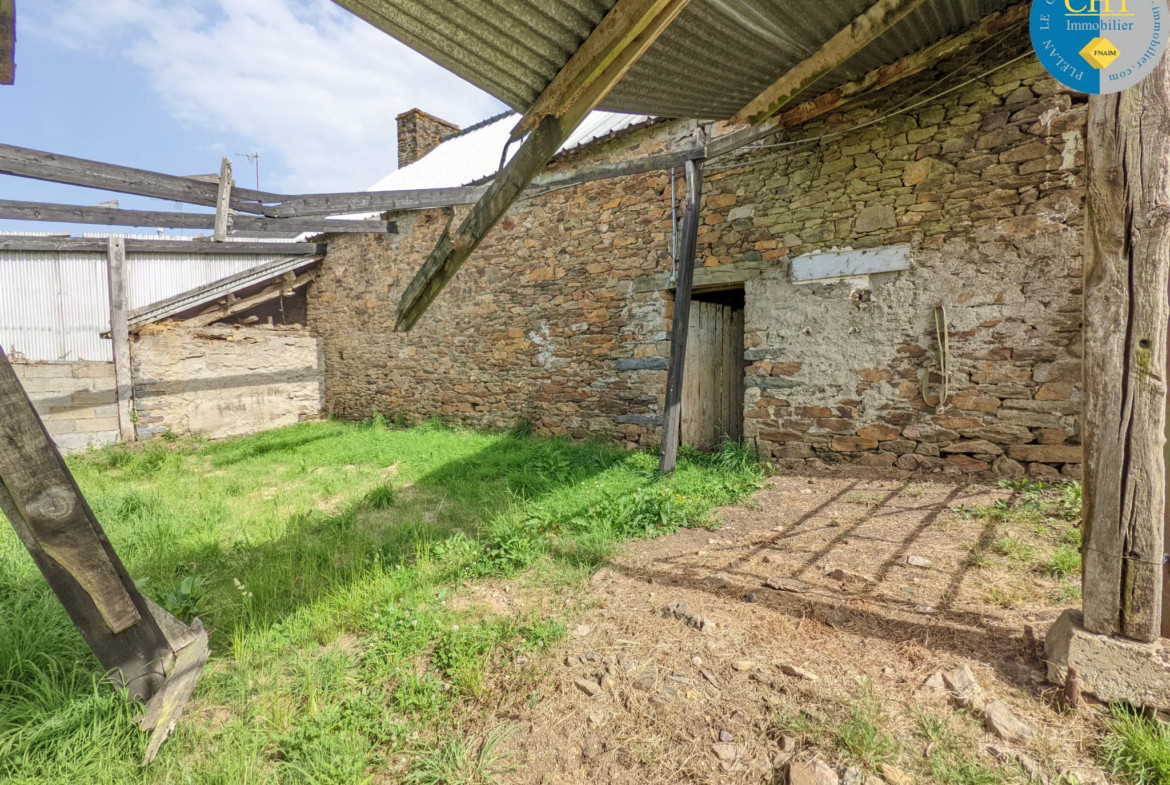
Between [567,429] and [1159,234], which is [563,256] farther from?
[1159,234]

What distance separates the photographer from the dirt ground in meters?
1.75

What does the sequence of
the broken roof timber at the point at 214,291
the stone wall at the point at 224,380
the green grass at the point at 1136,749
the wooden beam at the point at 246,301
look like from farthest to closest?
the wooden beam at the point at 246,301
the stone wall at the point at 224,380
the broken roof timber at the point at 214,291
the green grass at the point at 1136,749

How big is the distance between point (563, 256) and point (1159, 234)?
230 inches

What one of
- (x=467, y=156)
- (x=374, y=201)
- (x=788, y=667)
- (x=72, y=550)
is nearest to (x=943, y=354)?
(x=788, y=667)

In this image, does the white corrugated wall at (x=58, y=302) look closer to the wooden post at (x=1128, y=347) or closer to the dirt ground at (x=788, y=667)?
the dirt ground at (x=788, y=667)

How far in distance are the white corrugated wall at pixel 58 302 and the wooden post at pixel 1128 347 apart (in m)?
11.4

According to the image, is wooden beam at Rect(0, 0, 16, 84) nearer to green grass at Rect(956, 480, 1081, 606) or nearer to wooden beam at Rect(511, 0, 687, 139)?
wooden beam at Rect(511, 0, 687, 139)

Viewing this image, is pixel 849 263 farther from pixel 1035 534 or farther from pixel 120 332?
pixel 120 332

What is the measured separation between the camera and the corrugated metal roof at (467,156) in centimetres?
714

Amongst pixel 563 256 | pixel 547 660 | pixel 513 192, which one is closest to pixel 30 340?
pixel 563 256

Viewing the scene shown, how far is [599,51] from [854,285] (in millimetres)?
3500

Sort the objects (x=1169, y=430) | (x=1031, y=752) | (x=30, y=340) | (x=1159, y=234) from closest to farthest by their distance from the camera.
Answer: (x=1031, y=752)
(x=1159, y=234)
(x=1169, y=430)
(x=30, y=340)

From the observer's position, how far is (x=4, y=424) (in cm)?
166

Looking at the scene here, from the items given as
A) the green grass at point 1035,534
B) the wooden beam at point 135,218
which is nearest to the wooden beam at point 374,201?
the wooden beam at point 135,218
